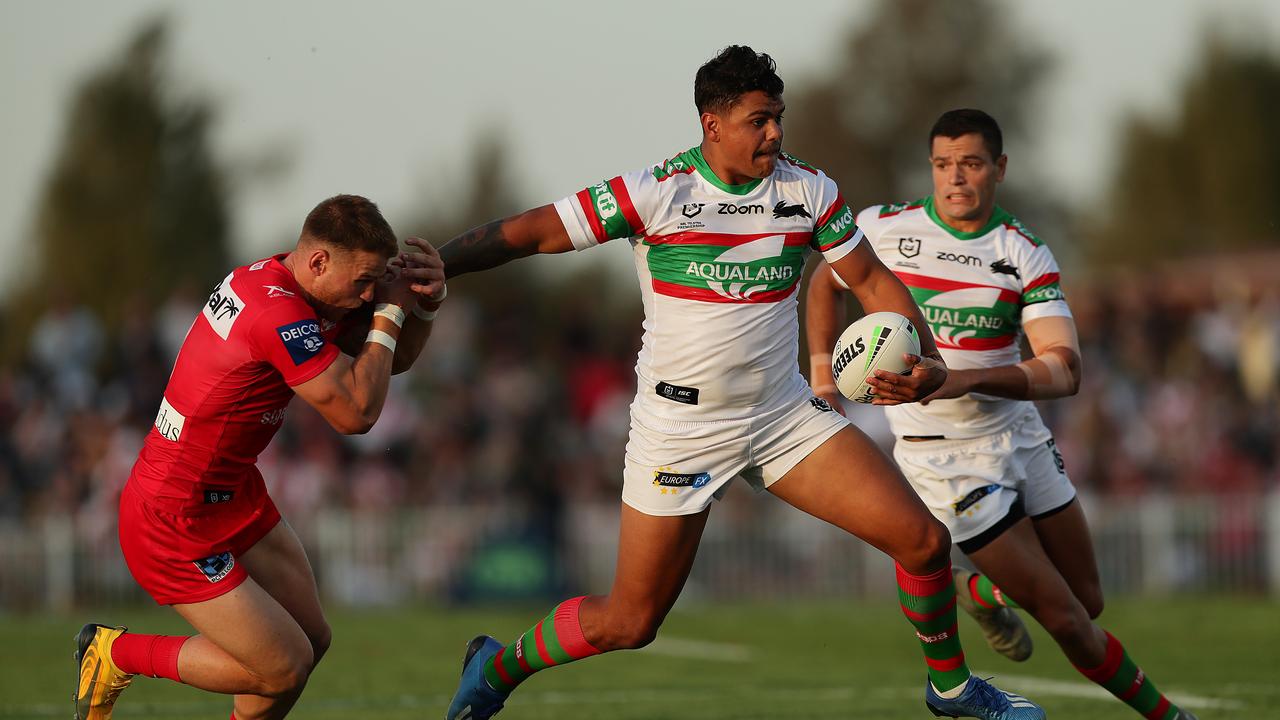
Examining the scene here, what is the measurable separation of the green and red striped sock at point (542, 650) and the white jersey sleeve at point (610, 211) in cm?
165

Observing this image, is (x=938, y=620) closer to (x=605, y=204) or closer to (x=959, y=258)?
(x=959, y=258)

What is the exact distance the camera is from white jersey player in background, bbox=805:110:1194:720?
810 cm

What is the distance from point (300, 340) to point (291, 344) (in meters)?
0.04

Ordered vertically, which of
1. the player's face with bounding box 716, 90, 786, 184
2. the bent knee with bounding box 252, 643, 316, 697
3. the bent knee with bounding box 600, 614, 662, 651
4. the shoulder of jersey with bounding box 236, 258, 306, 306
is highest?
the player's face with bounding box 716, 90, 786, 184

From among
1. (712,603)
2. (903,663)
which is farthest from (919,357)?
(712,603)

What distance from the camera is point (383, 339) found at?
6.79 meters

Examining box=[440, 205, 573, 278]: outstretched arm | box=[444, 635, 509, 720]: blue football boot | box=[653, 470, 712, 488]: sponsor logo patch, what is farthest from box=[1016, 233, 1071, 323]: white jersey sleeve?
box=[444, 635, 509, 720]: blue football boot

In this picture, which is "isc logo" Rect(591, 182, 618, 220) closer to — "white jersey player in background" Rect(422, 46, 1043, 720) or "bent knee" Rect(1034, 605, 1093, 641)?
"white jersey player in background" Rect(422, 46, 1043, 720)

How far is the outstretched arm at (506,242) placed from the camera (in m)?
7.10

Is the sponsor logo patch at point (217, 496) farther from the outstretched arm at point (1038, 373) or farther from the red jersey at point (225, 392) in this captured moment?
the outstretched arm at point (1038, 373)

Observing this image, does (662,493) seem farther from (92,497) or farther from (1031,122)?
(1031,122)

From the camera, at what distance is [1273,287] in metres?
34.7

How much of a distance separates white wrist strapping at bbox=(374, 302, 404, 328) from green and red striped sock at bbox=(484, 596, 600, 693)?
5.00ft

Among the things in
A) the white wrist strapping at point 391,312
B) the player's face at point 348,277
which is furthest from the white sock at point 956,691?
the player's face at point 348,277
